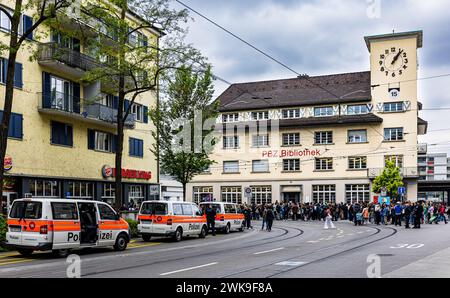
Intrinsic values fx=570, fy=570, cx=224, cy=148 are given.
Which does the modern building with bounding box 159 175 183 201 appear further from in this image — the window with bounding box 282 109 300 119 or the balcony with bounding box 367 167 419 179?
the balcony with bounding box 367 167 419 179

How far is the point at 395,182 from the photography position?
5878 cm

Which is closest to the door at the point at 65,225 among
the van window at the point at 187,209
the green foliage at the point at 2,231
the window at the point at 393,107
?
the green foliage at the point at 2,231

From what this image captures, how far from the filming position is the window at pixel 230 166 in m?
72.1

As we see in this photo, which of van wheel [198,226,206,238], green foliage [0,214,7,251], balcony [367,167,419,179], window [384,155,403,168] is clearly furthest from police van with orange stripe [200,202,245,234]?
window [384,155,403,168]

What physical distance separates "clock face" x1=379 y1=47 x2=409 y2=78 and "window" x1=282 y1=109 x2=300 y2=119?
11.2 metres

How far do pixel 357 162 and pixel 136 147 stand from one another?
31463 mm

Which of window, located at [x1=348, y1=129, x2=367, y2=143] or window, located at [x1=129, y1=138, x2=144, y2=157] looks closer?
window, located at [x1=129, y1=138, x2=144, y2=157]

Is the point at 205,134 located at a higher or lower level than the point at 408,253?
higher

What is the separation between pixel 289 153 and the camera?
69562mm

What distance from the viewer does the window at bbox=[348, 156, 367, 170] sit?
6606 centimetres

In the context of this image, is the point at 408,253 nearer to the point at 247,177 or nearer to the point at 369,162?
the point at 369,162

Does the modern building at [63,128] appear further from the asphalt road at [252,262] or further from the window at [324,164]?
the window at [324,164]
